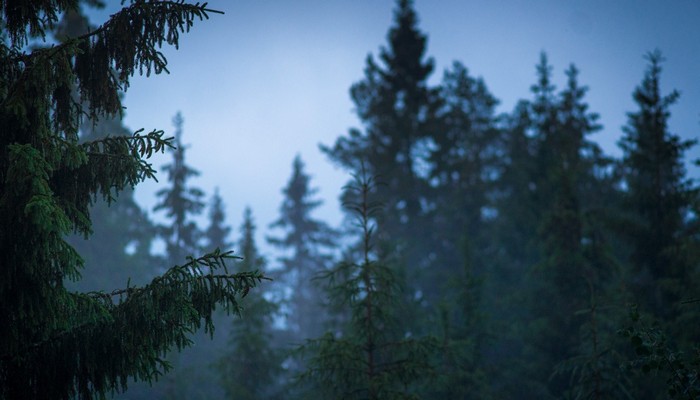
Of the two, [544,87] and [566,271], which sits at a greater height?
[544,87]

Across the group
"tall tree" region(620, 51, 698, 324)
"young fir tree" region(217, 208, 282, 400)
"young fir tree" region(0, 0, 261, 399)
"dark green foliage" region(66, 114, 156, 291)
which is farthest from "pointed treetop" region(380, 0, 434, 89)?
"young fir tree" region(0, 0, 261, 399)

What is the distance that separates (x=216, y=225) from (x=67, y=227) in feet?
118

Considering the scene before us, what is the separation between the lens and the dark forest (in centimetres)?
646

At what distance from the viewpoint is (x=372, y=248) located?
17797mm

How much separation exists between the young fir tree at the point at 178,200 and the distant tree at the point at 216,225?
10133mm

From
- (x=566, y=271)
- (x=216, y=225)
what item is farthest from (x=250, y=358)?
(x=216, y=225)

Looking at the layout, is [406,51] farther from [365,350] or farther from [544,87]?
[365,350]

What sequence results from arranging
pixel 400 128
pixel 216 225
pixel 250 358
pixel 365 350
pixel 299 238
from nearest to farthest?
1. pixel 365 350
2. pixel 250 358
3. pixel 400 128
4. pixel 216 225
5. pixel 299 238

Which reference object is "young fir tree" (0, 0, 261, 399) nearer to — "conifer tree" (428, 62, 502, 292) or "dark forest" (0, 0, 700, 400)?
"dark forest" (0, 0, 700, 400)

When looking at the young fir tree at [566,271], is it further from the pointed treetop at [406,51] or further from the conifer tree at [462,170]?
the pointed treetop at [406,51]

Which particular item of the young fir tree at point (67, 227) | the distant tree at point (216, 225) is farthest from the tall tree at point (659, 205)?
the distant tree at point (216, 225)

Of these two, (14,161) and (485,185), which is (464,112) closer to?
(485,185)

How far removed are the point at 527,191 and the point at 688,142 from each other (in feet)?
30.2

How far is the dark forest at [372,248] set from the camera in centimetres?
646
